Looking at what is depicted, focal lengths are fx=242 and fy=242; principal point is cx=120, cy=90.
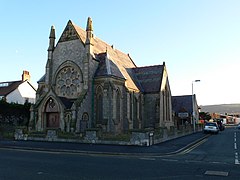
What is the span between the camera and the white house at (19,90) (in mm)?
54066

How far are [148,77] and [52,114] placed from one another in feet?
60.6

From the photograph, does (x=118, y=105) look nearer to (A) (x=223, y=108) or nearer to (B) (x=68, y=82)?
(B) (x=68, y=82)

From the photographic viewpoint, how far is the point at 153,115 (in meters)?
38.9

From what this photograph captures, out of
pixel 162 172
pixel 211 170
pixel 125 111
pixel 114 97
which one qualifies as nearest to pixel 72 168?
pixel 162 172

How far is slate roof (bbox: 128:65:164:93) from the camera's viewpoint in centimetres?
4006

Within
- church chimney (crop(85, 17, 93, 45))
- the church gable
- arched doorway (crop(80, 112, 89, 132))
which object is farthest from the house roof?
arched doorway (crop(80, 112, 89, 132))

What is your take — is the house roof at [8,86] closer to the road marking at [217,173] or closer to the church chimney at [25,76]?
the church chimney at [25,76]

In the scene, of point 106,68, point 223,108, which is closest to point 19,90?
point 106,68

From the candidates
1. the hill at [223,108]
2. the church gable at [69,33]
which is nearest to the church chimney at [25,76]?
the church gable at [69,33]

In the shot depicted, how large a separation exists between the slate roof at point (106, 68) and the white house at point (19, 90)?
27.1m

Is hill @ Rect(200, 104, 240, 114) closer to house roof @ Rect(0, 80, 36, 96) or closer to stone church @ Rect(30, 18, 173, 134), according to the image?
house roof @ Rect(0, 80, 36, 96)

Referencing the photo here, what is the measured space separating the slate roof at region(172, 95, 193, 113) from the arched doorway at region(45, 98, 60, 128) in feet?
119

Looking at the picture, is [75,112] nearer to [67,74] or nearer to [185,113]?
[67,74]

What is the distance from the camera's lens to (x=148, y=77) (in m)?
42.1
